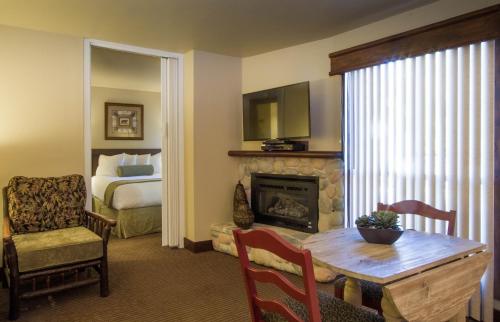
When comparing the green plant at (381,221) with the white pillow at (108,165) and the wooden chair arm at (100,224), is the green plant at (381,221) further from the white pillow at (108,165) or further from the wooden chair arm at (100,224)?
the white pillow at (108,165)

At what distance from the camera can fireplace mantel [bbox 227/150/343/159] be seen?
3273 mm

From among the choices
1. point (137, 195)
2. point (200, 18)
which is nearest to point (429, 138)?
point (200, 18)

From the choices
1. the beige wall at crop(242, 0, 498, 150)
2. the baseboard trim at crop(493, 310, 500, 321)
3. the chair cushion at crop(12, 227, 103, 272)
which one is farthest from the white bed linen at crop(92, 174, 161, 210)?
the baseboard trim at crop(493, 310, 500, 321)

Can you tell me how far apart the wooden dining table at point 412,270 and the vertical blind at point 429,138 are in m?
0.78

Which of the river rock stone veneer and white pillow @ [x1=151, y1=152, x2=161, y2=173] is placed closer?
the river rock stone veneer

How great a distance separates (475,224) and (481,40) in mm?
1177

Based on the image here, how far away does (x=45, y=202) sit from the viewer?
122 inches

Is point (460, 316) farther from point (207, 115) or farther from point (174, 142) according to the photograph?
point (174, 142)

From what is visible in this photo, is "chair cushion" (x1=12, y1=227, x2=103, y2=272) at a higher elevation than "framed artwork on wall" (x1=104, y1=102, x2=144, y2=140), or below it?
below

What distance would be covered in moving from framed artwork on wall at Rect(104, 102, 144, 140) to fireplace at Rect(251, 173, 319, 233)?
3615mm

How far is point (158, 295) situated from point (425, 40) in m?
2.75

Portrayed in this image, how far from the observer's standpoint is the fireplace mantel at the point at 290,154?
327cm

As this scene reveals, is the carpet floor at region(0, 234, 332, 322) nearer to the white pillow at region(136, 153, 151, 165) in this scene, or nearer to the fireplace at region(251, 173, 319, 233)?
the fireplace at region(251, 173, 319, 233)

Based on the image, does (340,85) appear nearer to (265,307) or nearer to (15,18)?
(265,307)
